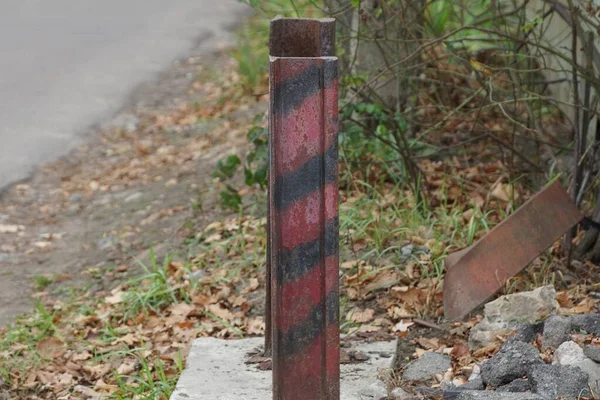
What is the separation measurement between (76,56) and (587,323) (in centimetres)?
770

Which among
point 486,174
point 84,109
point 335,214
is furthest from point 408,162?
point 84,109

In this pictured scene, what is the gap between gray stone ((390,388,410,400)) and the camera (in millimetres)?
3531

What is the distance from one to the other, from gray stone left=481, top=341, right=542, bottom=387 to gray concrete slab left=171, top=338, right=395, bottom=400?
401 mm

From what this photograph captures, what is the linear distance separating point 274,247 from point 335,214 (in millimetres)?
205

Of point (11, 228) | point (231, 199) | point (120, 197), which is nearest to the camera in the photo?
point (231, 199)

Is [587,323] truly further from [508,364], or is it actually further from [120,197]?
[120,197]

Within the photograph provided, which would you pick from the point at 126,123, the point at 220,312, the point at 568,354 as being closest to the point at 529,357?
the point at 568,354

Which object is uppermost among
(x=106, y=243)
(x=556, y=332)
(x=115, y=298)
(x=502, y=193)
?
(x=502, y=193)

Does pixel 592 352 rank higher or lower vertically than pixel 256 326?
higher

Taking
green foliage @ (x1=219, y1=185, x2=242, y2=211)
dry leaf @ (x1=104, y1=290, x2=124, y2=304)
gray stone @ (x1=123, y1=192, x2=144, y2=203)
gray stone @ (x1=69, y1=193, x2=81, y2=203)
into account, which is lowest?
dry leaf @ (x1=104, y1=290, x2=124, y2=304)

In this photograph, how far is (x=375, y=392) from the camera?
3.61 m

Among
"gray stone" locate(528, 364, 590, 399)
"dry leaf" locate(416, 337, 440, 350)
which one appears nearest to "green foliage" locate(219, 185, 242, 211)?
"dry leaf" locate(416, 337, 440, 350)

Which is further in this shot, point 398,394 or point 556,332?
point 556,332

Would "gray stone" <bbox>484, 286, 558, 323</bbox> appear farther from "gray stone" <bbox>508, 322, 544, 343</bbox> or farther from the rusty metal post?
the rusty metal post
